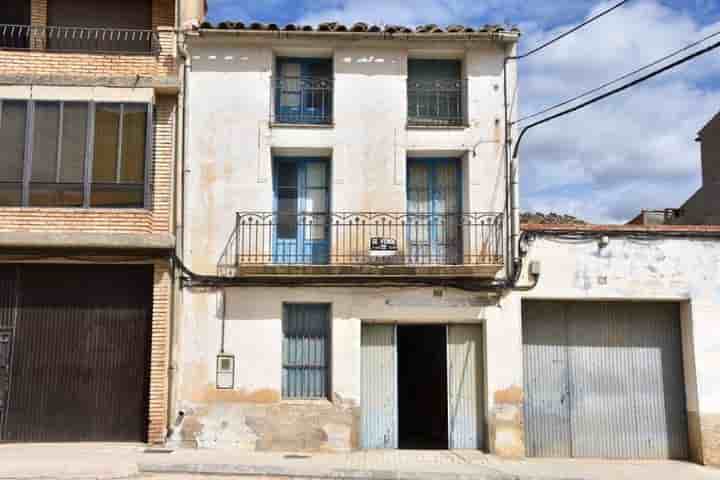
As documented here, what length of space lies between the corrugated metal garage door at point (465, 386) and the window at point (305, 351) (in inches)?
89.4

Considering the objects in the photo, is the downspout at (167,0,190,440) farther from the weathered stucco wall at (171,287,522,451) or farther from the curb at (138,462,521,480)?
the curb at (138,462,521,480)

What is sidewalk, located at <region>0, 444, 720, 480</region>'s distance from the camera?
35.1 ft

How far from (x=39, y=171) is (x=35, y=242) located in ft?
4.29

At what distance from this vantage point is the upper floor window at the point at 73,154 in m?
12.7

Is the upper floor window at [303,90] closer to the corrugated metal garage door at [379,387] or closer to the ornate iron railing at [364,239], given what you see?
the ornate iron railing at [364,239]

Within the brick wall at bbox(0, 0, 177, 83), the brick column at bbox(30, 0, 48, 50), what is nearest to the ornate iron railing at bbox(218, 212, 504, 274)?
the brick wall at bbox(0, 0, 177, 83)

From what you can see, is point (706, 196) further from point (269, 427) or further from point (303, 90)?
point (269, 427)

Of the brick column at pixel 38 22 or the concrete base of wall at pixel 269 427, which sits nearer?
the concrete base of wall at pixel 269 427

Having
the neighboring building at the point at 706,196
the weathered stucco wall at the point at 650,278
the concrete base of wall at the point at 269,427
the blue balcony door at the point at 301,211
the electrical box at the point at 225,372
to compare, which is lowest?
the concrete base of wall at the point at 269,427

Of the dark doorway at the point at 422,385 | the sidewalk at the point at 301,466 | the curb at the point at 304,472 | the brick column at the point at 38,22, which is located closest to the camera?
the sidewalk at the point at 301,466

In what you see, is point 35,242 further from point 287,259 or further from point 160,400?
point 287,259

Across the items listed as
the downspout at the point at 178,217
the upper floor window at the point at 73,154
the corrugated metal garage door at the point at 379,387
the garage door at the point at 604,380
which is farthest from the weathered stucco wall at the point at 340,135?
the garage door at the point at 604,380

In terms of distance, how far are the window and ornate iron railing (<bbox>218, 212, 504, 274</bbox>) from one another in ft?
3.14

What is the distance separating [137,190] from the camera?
1284 centimetres
